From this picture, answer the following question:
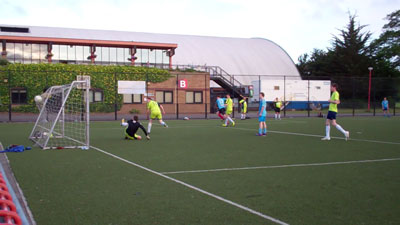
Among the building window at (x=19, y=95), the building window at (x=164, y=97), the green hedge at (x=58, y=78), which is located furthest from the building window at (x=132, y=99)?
the building window at (x=19, y=95)

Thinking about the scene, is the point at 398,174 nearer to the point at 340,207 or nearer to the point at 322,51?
the point at 340,207

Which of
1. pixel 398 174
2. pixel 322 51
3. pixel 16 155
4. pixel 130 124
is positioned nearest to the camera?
pixel 398 174

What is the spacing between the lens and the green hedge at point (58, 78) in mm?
33438

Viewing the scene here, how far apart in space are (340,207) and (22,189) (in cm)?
485

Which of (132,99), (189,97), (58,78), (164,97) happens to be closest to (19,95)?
(58,78)

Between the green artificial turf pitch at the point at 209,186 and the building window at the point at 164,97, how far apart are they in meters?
28.9

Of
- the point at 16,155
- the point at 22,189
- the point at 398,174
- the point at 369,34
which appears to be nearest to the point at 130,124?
the point at 16,155

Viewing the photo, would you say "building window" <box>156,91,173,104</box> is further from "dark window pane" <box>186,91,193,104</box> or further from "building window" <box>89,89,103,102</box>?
"building window" <box>89,89,103,102</box>

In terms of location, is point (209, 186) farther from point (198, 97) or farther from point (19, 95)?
point (198, 97)

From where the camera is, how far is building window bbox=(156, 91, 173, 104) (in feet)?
132

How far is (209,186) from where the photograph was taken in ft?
21.8

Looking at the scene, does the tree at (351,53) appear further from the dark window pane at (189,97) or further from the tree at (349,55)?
the dark window pane at (189,97)

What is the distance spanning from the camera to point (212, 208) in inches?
209

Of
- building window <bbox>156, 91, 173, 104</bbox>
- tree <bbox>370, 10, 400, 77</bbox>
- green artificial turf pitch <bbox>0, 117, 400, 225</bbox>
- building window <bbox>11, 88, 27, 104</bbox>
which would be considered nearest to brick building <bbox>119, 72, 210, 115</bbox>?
building window <bbox>156, 91, 173, 104</bbox>
